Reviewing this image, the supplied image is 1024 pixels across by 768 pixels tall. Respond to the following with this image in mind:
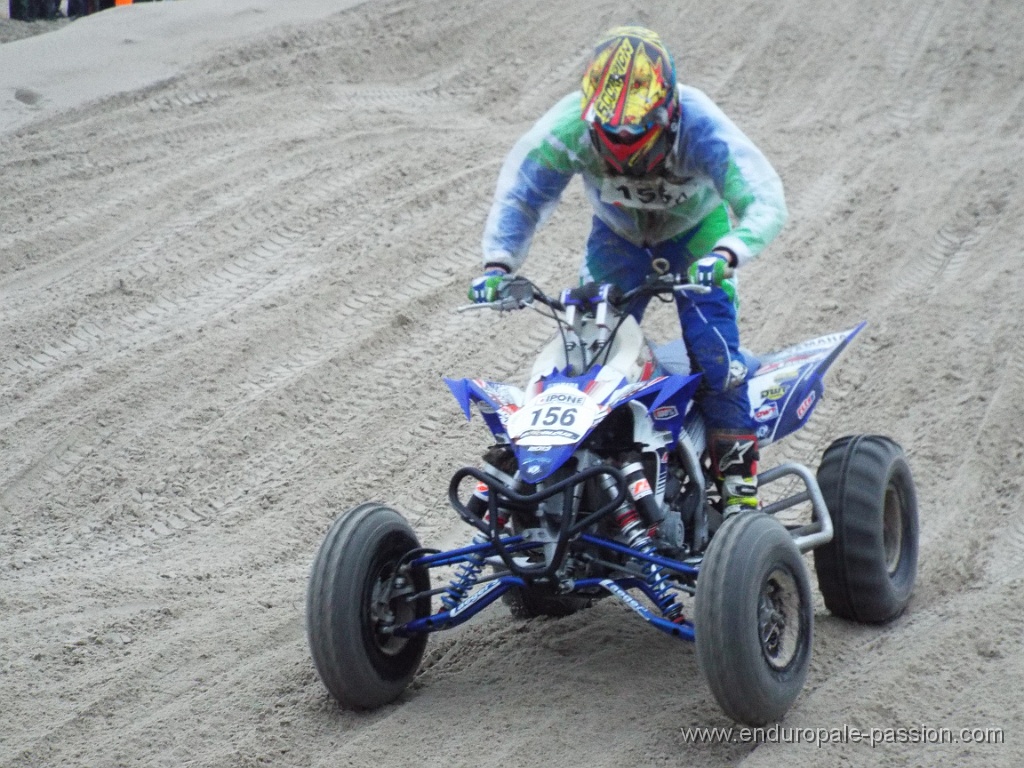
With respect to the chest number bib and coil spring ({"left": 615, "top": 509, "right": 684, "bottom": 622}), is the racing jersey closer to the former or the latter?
the chest number bib

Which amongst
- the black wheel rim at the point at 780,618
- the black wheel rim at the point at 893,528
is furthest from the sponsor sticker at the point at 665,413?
the black wheel rim at the point at 893,528

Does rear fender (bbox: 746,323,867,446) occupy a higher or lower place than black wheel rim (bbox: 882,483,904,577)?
higher

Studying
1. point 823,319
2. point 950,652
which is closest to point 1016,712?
point 950,652

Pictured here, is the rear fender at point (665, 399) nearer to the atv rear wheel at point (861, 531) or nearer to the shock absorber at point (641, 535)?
the shock absorber at point (641, 535)

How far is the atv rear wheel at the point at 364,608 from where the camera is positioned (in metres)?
4.58

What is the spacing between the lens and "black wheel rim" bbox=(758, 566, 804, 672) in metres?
4.40

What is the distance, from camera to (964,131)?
1111 centimetres

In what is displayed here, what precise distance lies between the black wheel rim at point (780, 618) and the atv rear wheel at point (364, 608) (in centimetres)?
129

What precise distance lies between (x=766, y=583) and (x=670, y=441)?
0.69m

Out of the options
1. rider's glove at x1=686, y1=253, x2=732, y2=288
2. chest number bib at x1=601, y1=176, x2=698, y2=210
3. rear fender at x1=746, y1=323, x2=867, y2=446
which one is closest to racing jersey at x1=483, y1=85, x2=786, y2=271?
chest number bib at x1=601, y1=176, x2=698, y2=210

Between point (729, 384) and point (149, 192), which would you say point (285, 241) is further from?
point (729, 384)

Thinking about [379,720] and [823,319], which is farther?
[823,319]

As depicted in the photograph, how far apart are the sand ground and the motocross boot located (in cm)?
65

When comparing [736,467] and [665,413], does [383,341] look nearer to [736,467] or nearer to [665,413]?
[736,467]
